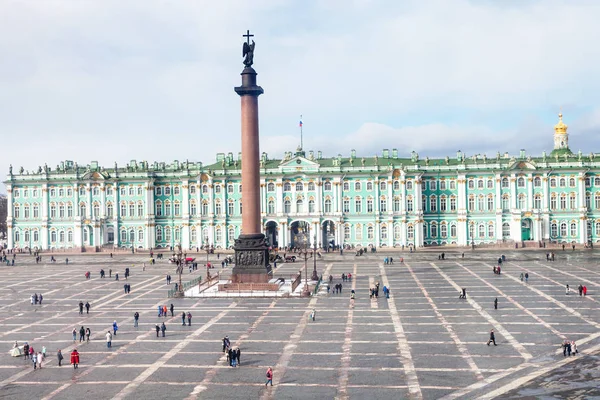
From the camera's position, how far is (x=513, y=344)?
32188mm

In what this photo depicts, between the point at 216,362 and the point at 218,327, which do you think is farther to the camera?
the point at 218,327

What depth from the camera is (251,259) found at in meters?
53.7

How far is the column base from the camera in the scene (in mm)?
53250

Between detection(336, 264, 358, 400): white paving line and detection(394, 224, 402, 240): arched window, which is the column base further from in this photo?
detection(394, 224, 402, 240): arched window

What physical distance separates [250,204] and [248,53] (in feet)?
40.6

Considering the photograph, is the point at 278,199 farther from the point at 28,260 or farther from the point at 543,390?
the point at 543,390

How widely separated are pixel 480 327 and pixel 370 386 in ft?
41.9

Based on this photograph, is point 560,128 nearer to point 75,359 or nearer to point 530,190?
point 530,190

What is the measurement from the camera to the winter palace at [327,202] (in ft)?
312

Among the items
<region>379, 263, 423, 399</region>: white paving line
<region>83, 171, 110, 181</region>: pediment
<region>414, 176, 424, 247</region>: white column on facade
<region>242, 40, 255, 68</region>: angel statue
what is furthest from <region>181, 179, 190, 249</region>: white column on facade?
<region>379, 263, 423, 399</region>: white paving line

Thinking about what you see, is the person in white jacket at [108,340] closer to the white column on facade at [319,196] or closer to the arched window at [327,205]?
the white column on facade at [319,196]

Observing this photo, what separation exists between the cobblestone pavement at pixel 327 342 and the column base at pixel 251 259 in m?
4.88

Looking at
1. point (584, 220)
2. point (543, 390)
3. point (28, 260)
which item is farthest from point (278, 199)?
point (543, 390)

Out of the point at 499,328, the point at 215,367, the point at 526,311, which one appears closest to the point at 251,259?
the point at 526,311
